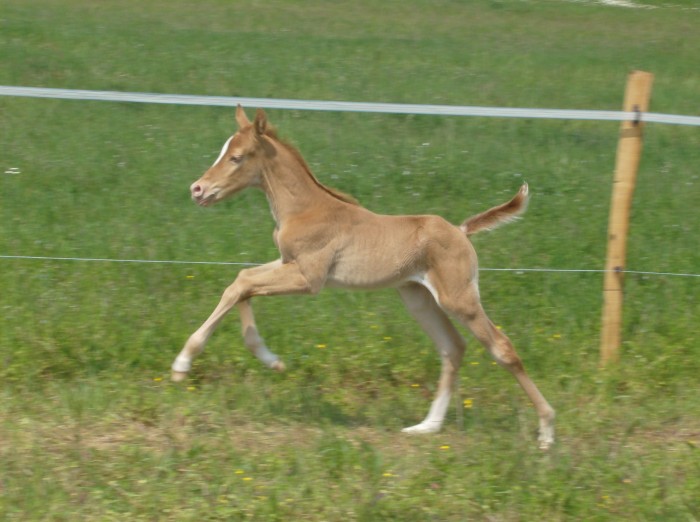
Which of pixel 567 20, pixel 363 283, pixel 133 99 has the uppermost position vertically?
pixel 133 99

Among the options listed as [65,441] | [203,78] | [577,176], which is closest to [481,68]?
[203,78]

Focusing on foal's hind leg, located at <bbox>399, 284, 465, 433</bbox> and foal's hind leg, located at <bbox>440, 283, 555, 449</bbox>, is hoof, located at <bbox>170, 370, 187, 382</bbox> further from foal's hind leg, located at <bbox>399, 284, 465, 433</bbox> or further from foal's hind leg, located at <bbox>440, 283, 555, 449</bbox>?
foal's hind leg, located at <bbox>440, 283, 555, 449</bbox>

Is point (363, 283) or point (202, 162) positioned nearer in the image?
point (363, 283)

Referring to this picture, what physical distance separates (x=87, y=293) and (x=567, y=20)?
679 inches

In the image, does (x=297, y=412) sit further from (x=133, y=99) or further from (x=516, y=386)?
(x=133, y=99)

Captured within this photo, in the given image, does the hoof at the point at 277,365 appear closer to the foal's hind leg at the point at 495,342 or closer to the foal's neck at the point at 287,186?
the foal's neck at the point at 287,186

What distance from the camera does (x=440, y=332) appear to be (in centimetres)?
610

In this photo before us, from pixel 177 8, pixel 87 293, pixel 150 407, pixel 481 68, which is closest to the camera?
pixel 150 407

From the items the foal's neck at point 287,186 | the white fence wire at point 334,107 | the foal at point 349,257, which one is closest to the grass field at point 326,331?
the foal at point 349,257

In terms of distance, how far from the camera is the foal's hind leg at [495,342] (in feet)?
18.7

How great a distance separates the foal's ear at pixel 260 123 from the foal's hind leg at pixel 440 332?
1145 millimetres

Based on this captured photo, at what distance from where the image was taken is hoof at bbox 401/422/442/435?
591 cm

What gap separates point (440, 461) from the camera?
17.4ft

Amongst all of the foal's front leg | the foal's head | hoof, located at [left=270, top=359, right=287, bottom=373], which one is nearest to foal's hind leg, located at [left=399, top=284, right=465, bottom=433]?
the foal's front leg
